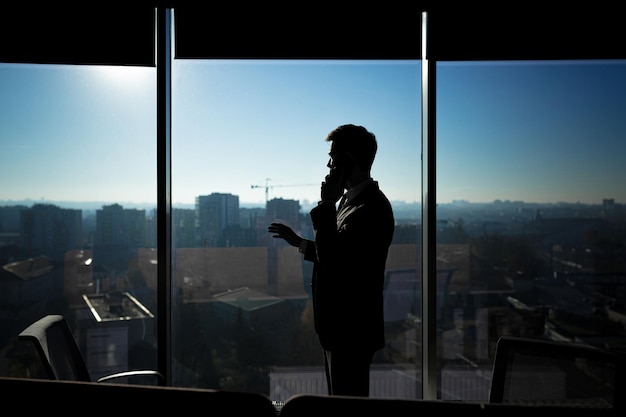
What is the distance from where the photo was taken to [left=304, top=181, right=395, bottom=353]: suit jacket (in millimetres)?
1870

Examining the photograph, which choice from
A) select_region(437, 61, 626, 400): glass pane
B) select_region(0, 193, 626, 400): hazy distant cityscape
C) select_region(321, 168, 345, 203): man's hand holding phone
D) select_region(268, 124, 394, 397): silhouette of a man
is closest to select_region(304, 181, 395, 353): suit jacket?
select_region(268, 124, 394, 397): silhouette of a man

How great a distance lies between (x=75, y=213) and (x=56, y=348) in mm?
1406

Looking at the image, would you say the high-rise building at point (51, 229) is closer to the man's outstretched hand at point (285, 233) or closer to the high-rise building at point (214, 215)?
the high-rise building at point (214, 215)

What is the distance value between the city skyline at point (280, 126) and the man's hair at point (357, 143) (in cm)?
72

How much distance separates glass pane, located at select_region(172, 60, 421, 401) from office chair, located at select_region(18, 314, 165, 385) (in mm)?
1041

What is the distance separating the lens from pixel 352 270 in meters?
1.90

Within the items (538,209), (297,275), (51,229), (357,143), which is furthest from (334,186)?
(51,229)

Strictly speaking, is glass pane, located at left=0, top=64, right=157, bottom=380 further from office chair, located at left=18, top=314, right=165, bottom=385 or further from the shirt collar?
the shirt collar

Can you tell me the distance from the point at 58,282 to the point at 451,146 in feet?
9.11

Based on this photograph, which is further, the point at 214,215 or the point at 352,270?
the point at 214,215

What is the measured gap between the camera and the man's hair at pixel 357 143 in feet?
6.69

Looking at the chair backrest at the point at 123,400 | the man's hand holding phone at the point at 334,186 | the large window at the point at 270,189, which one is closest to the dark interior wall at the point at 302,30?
the large window at the point at 270,189

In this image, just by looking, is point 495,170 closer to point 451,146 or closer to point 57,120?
point 451,146

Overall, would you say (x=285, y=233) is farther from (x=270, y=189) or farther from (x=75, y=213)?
(x=75, y=213)
